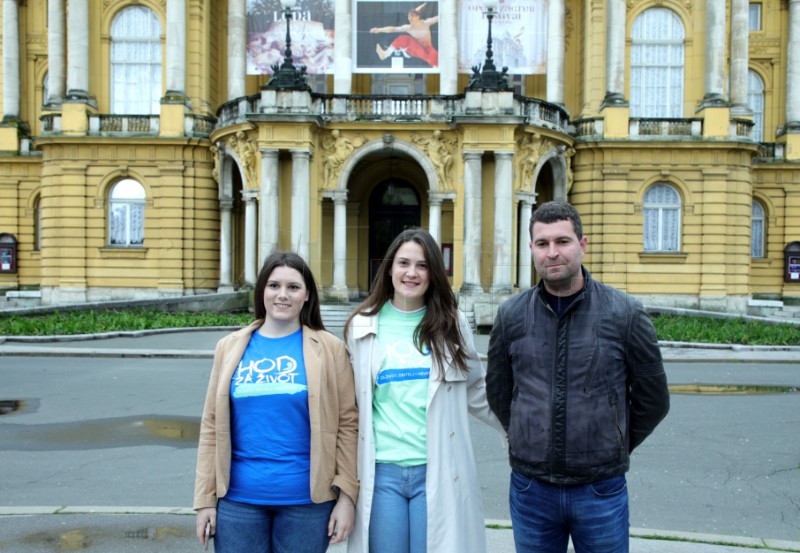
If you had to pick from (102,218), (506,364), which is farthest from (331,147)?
(506,364)

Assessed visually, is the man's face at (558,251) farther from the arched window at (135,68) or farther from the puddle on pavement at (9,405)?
the arched window at (135,68)

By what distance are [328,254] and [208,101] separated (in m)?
8.45

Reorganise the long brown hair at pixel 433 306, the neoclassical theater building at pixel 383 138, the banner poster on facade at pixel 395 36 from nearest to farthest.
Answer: the long brown hair at pixel 433 306, the neoclassical theater building at pixel 383 138, the banner poster on facade at pixel 395 36

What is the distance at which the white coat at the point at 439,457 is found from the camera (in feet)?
11.8

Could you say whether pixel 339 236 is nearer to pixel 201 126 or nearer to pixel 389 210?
pixel 389 210

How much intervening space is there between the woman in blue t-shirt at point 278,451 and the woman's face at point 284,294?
2 cm

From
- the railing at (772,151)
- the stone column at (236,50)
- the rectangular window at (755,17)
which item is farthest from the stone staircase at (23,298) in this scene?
the rectangular window at (755,17)

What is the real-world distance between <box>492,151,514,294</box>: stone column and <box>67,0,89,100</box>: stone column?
656 inches

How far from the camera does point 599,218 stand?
29.3 meters

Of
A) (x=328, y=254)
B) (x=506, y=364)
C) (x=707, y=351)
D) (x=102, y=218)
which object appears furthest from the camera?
(x=102, y=218)

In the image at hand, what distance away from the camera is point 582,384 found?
3422mm

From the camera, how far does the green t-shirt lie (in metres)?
3.69

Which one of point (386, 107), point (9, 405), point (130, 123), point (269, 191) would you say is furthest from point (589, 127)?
point (9, 405)

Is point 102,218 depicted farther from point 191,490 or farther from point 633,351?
point 633,351
